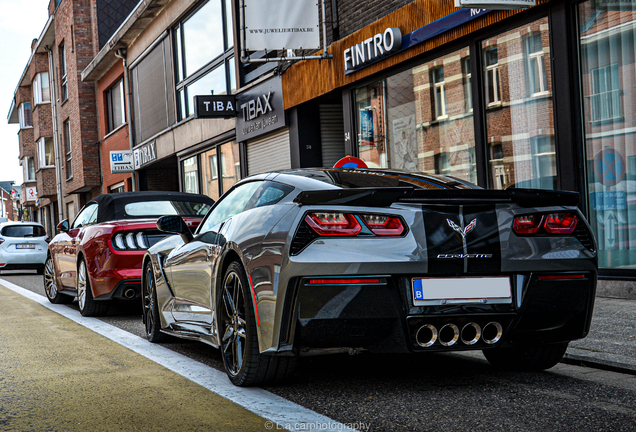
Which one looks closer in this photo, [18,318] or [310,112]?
[18,318]

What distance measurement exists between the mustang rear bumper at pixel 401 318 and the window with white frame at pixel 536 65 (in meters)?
6.03

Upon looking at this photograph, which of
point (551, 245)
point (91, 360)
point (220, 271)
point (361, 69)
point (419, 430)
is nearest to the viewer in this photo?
point (419, 430)

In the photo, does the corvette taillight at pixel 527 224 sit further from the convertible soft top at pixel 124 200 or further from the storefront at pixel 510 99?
the convertible soft top at pixel 124 200

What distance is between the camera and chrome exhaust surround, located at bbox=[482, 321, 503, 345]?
4.17 metres

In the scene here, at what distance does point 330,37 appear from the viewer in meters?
14.6

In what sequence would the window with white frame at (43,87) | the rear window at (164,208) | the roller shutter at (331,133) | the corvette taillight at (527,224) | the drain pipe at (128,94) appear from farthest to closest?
the window with white frame at (43,87) < the drain pipe at (128,94) < the roller shutter at (331,133) < the rear window at (164,208) < the corvette taillight at (527,224)

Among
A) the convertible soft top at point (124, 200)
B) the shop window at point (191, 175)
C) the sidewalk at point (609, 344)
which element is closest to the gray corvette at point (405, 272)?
the sidewalk at point (609, 344)

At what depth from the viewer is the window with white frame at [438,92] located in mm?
11828

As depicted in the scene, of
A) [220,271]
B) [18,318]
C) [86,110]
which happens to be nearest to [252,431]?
[220,271]

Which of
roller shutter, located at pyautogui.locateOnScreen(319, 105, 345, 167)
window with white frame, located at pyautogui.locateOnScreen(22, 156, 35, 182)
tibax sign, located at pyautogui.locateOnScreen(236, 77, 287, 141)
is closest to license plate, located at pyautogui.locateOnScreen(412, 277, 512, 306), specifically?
roller shutter, located at pyautogui.locateOnScreen(319, 105, 345, 167)

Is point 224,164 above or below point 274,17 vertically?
below

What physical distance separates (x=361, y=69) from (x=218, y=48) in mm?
7736

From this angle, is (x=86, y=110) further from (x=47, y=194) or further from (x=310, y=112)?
(x=310, y=112)

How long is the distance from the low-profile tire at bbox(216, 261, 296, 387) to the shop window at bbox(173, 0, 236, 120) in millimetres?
14925
